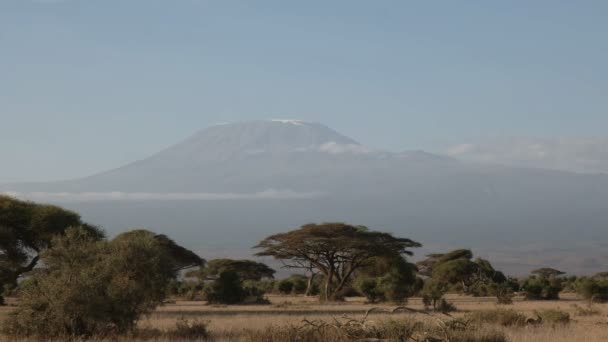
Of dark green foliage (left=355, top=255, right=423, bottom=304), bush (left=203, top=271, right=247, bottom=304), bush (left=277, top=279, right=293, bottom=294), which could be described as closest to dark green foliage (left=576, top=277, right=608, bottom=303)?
dark green foliage (left=355, top=255, right=423, bottom=304)

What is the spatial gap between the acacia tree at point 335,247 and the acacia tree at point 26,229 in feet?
47.2

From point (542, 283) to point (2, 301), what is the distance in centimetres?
2974

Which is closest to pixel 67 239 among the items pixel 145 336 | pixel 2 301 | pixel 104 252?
pixel 104 252

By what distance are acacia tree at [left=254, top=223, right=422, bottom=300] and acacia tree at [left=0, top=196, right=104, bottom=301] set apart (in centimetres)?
1438

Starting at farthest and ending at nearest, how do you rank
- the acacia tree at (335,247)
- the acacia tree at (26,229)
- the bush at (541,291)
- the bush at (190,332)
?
the acacia tree at (335,247), the bush at (541,291), the acacia tree at (26,229), the bush at (190,332)

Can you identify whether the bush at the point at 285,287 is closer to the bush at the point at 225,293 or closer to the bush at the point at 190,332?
the bush at the point at 225,293

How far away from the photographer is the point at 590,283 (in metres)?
43.5

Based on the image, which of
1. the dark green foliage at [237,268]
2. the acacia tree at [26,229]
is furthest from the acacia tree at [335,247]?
the dark green foliage at [237,268]

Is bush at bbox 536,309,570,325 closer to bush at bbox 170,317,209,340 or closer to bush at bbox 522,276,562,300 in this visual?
bush at bbox 170,317,209,340

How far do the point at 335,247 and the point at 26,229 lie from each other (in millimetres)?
18564

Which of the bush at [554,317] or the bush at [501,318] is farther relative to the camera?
the bush at [554,317]

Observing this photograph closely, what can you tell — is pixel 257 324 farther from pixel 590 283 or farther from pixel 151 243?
pixel 590 283

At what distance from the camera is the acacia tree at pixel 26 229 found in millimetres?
38719

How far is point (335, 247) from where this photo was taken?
50.7 meters
